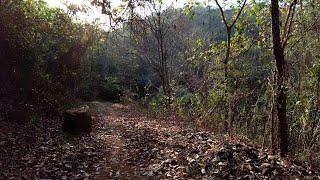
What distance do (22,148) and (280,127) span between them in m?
5.18

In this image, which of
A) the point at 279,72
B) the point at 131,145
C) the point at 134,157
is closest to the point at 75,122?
the point at 131,145

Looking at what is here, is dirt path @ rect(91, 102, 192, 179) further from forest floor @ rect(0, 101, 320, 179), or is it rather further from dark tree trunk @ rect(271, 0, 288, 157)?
dark tree trunk @ rect(271, 0, 288, 157)

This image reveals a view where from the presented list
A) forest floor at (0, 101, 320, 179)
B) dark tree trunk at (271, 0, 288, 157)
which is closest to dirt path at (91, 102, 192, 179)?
forest floor at (0, 101, 320, 179)

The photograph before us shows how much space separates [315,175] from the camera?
5719 millimetres

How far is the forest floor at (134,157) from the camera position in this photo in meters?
6.07

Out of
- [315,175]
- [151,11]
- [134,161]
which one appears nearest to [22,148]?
[134,161]

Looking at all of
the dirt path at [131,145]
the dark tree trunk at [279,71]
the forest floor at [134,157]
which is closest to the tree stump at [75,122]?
the forest floor at [134,157]

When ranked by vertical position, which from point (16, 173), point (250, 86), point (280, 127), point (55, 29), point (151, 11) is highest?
point (151, 11)

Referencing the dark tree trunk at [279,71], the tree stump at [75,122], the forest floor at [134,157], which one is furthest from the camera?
the tree stump at [75,122]

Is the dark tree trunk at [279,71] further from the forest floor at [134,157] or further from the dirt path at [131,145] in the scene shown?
the dirt path at [131,145]

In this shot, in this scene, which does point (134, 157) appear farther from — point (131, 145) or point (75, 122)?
point (75, 122)

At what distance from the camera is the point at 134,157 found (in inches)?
308

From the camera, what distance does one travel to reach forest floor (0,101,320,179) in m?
6.07

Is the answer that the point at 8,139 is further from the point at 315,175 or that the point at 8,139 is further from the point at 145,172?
the point at 315,175
